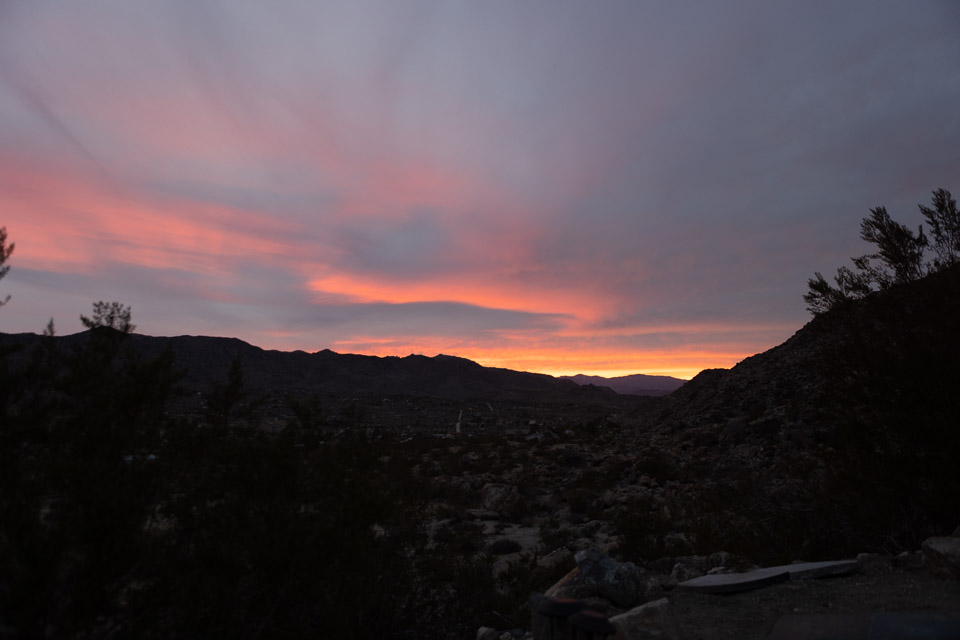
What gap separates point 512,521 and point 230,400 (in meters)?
10.1

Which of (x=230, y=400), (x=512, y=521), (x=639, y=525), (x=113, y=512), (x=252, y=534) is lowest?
(x=512, y=521)

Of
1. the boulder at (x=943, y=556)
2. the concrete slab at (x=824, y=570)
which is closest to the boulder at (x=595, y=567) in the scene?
the concrete slab at (x=824, y=570)

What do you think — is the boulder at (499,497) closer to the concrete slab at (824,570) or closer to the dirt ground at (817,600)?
the dirt ground at (817,600)

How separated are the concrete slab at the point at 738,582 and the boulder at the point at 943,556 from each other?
133 cm

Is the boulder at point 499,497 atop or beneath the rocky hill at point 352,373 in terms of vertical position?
beneath

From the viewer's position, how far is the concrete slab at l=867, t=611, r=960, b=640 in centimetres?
368

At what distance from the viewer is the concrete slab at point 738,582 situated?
5641 mm

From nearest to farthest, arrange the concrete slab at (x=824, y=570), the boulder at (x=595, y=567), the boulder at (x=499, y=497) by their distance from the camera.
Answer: the concrete slab at (x=824, y=570)
the boulder at (x=595, y=567)
the boulder at (x=499, y=497)

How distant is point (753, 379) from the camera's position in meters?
24.5

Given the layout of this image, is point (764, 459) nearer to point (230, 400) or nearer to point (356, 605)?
point (356, 605)

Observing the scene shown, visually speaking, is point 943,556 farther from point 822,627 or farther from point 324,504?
point 324,504

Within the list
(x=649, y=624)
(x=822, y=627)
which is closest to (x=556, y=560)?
(x=649, y=624)

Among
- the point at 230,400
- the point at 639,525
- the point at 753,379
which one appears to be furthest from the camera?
the point at 753,379

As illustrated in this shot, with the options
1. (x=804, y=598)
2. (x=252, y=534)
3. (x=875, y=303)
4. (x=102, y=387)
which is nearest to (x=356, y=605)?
(x=252, y=534)
